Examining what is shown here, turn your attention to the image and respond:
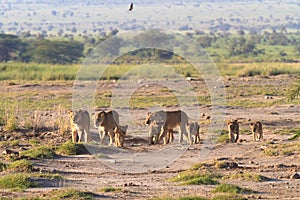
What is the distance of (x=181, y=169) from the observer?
48.0ft

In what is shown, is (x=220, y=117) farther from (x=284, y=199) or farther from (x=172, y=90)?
(x=284, y=199)

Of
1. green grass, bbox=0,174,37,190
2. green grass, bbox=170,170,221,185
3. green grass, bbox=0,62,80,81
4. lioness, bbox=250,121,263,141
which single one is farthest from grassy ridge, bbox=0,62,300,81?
green grass, bbox=0,174,37,190

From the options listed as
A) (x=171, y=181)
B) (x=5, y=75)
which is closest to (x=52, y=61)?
(x=5, y=75)

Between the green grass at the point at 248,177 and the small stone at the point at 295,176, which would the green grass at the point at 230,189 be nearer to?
the green grass at the point at 248,177

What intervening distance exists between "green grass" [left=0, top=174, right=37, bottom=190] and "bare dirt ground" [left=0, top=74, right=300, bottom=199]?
0.17 meters

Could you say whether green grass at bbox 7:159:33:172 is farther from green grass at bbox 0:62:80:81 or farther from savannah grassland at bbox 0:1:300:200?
green grass at bbox 0:62:80:81

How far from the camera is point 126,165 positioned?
1499 centimetres

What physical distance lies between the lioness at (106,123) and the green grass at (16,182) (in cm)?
424

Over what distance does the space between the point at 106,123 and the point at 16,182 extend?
4.65 meters

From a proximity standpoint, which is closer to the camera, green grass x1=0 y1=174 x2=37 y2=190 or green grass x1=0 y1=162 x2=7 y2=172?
A: green grass x1=0 y1=174 x2=37 y2=190

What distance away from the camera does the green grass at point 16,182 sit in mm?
12500

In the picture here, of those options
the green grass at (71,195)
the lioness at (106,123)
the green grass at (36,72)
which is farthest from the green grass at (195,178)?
the green grass at (36,72)

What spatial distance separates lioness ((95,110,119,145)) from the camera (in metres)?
17.1

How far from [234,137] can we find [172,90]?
50.0 feet
